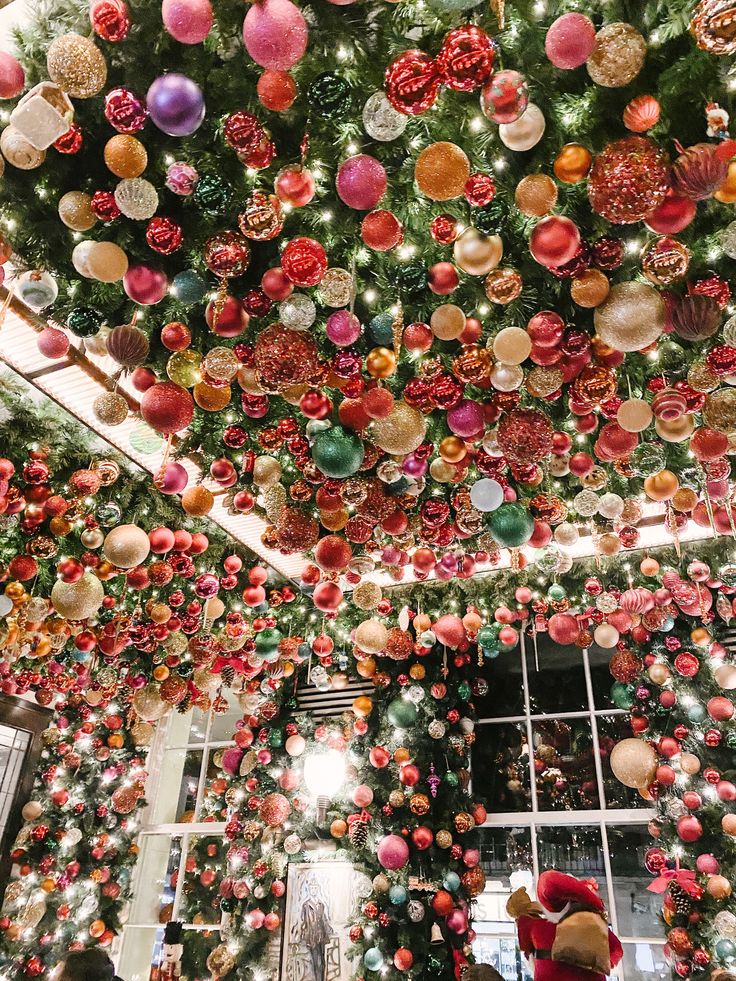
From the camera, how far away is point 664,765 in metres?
4.72

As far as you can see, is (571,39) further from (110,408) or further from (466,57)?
(110,408)

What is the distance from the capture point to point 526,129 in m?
1.80

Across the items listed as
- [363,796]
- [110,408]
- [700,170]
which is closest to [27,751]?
[363,796]

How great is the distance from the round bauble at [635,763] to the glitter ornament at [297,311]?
3.76 m

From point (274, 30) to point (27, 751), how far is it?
6399 mm

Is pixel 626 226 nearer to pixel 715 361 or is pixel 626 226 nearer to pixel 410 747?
pixel 715 361

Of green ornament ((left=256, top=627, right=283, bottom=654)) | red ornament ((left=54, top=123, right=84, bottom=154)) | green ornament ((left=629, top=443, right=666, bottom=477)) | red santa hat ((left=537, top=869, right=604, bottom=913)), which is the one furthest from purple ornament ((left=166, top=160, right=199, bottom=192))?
green ornament ((left=256, top=627, right=283, bottom=654))

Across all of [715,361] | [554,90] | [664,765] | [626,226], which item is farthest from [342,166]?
[664,765]

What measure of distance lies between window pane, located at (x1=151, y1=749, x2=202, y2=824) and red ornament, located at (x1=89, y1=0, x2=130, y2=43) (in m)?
6.60

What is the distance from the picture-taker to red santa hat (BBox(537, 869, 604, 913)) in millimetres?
2596

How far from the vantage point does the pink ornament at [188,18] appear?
164 centimetres

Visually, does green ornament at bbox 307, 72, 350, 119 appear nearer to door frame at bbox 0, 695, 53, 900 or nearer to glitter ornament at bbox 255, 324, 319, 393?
glitter ornament at bbox 255, 324, 319, 393

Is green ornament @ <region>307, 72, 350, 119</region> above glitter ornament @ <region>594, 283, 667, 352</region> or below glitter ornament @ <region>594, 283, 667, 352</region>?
above

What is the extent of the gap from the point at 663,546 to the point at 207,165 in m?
4.24
